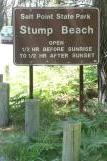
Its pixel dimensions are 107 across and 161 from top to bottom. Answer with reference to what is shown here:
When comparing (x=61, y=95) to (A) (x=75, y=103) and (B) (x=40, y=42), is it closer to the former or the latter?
(A) (x=75, y=103)

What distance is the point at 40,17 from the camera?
9656mm

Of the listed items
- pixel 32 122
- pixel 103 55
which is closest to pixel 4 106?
pixel 32 122

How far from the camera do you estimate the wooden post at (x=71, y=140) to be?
5.98 metres

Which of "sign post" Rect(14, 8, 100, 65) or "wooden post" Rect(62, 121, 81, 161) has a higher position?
"sign post" Rect(14, 8, 100, 65)

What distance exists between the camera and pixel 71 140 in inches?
237

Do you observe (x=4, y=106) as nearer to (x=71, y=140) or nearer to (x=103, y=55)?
(x=103, y=55)

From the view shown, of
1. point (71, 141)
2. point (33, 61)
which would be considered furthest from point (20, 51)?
point (71, 141)

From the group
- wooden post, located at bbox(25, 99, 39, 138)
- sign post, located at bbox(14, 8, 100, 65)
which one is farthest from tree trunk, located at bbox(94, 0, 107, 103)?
wooden post, located at bbox(25, 99, 39, 138)

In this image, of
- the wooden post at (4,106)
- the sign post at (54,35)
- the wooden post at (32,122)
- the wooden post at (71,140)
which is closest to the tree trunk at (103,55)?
the sign post at (54,35)

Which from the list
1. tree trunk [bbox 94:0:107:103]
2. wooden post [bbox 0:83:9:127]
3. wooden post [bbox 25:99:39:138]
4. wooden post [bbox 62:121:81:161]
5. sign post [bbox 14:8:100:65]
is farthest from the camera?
→ tree trunk [bbox 94:0:107:103]

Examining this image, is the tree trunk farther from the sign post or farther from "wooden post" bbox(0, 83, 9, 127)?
"wooden post" bbox(0, 83, 9, 127)

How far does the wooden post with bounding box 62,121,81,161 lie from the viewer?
598 centimetres

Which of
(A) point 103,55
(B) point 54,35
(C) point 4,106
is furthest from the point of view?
(A) point 103,55

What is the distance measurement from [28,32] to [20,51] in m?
0.37
